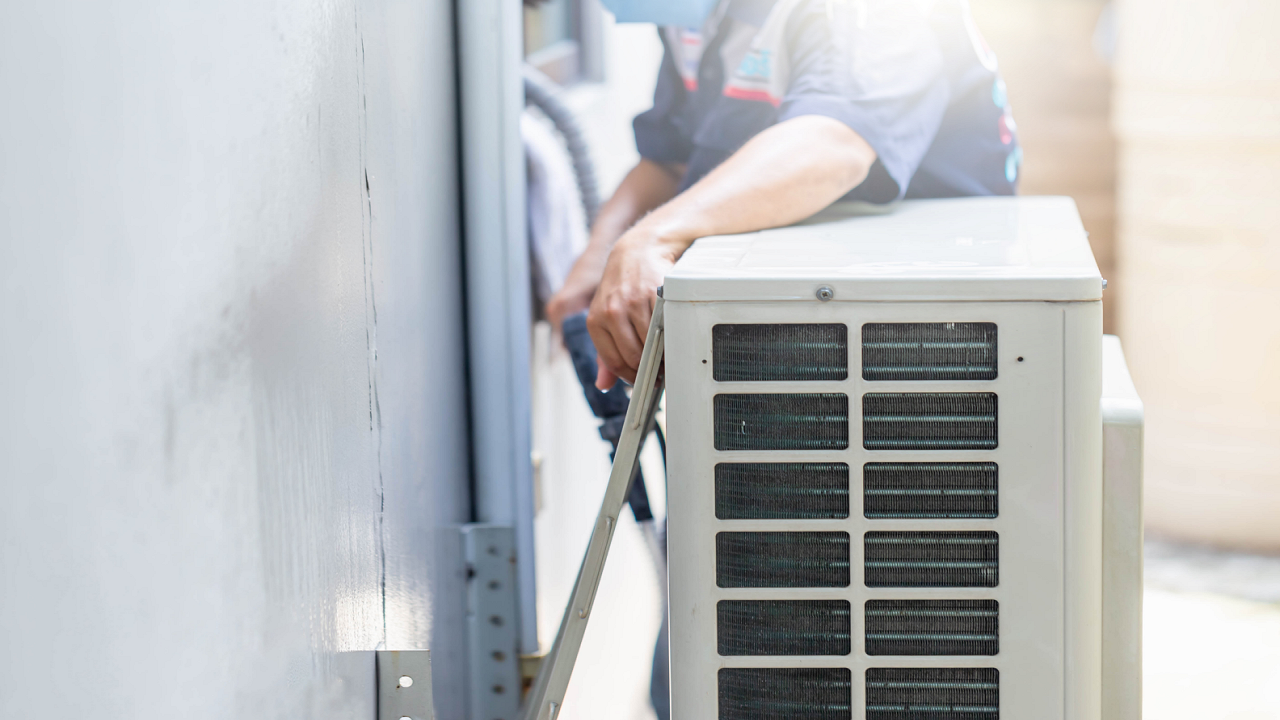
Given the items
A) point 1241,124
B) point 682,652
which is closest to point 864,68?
point 682,652

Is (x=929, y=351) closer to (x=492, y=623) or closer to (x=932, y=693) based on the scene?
(x=932, y=693)

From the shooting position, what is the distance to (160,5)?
0.67 metres

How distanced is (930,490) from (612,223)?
71cm

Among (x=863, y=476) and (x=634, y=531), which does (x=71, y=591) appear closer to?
(x=863, y=476)

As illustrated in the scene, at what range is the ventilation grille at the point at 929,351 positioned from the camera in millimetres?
839

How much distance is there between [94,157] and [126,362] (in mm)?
110

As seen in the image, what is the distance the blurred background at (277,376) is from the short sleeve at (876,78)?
0.36m

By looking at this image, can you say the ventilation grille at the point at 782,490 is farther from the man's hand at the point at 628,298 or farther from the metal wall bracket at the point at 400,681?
the metal wall bracket at the point at 400,681

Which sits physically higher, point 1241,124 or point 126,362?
point 1241,124

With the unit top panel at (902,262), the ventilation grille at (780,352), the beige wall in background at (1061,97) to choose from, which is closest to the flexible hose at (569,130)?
the unit top panel at (902,262)

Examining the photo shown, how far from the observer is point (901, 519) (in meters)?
0.87

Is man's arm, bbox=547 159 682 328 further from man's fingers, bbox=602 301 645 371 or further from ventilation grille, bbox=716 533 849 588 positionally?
ventilation grille, bbox=716 533 849 588

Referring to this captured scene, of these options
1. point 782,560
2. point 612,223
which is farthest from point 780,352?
point 612,223

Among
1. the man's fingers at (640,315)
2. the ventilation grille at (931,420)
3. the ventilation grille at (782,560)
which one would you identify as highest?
the man's fingers at (640,315)
